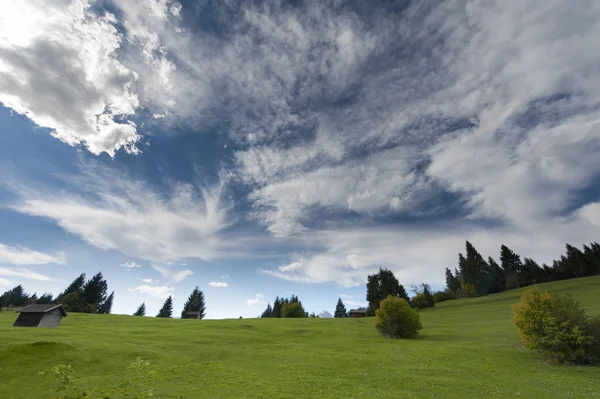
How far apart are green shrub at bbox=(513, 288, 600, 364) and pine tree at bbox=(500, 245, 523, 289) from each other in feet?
374

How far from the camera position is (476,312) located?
268 feet

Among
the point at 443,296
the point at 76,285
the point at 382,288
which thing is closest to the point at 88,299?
the point at 76,285

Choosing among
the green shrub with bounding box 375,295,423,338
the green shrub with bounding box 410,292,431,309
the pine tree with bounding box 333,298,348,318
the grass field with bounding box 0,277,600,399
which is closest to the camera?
the grass field with bounding box 0,277,600,399

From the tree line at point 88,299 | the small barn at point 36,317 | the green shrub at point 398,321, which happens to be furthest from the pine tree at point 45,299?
the green shrub at point 398,321

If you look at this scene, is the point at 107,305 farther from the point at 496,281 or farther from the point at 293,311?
the point at 496,281

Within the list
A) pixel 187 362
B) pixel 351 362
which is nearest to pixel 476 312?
pixel 351 362

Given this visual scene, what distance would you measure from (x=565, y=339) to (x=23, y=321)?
91.7 metres

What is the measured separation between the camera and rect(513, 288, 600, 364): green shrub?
33750 mm

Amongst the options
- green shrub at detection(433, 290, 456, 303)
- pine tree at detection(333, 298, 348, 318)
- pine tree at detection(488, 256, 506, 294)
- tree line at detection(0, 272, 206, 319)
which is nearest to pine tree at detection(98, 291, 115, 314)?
tree line at detection(0, 272, 206, 319)

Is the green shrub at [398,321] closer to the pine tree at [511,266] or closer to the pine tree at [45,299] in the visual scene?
the pine tree at [511,266]

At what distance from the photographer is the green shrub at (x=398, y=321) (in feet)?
182

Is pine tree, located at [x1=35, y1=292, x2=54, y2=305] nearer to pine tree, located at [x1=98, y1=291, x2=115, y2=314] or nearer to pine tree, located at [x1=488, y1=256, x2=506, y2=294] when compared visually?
pine tree, located at [x1=98, y1=291, x2=115, y2=314]

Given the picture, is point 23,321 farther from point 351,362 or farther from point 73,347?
point 351,362

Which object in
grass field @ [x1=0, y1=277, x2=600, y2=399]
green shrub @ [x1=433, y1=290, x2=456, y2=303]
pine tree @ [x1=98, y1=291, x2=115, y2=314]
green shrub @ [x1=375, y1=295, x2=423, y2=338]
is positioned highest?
pine tree @ [x1=98, y1=291, x2=115, y2=314]
